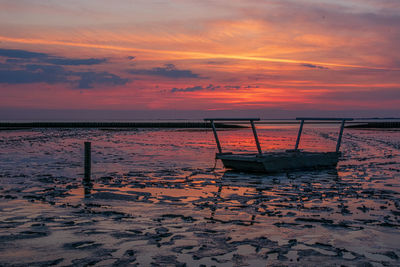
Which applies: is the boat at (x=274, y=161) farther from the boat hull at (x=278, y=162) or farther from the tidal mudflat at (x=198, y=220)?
the tidal mudflat at (x=198, y=220)

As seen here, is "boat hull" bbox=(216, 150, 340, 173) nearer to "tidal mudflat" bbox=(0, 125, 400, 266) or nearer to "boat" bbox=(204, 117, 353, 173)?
"boat" bbox=(204, 117, 353, 173)

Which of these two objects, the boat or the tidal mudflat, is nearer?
the tidal mudflat

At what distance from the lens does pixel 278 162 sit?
1894 cm

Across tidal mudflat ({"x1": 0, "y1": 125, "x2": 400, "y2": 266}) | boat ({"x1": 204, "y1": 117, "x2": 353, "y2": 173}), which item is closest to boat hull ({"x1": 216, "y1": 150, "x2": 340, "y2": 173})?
boat ({"x1": 204, "y1": 117, "x2": 353, "y2": 173})

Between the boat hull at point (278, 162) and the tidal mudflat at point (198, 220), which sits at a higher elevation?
the boat hull at point (278, 162)

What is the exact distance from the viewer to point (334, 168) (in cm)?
2089

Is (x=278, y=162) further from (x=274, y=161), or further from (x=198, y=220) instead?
(x=198, y=220)

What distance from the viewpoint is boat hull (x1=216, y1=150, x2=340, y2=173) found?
18625mm

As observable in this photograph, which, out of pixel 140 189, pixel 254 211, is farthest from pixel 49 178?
pixel 254 211

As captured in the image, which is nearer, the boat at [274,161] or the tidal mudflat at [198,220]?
the tidal mudflat at [198,220]

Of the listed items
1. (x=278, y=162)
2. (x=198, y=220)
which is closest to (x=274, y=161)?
(x=278, y=162)

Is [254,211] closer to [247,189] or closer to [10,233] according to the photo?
[247,189]

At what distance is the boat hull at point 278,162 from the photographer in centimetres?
1862

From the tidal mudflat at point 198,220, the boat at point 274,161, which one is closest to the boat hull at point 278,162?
the boat at point 274,161
